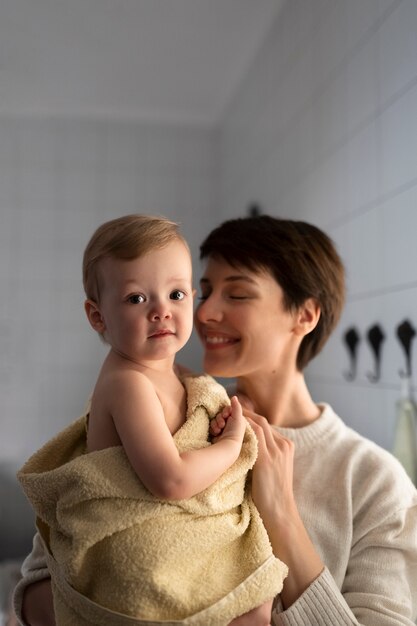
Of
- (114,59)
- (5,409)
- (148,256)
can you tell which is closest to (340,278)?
(148,256)

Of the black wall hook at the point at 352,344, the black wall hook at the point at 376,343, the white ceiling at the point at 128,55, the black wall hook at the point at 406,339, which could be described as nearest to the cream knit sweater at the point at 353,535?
the black wall hook at the point at 406,339

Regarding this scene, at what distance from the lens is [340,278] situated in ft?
3.76

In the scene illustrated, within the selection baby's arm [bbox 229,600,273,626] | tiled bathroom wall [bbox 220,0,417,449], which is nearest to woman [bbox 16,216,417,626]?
baby's arm [bbox 229,600,273,626]

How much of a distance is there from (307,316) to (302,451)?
237 millimetres

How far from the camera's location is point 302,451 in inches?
41.2

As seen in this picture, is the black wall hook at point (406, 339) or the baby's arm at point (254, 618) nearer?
the baby's arm at point (254, 618)

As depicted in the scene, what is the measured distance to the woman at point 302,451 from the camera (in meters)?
0.86

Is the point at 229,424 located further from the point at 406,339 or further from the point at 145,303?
the point at 406,339

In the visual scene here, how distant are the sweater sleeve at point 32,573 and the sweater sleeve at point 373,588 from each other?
1.14 feet

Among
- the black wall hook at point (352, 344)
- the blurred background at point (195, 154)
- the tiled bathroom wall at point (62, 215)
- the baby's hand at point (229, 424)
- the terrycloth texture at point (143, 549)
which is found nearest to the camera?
the terrycloth texture at point (143, 549)

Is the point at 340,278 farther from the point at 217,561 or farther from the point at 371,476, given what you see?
the point at 217,561

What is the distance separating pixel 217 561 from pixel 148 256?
1.21 ft

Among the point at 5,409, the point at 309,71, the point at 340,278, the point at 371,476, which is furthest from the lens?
the point at 5,409

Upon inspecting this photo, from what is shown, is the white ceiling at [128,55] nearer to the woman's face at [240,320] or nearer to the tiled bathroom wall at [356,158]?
the tiled bathroom wall at [356,158]
